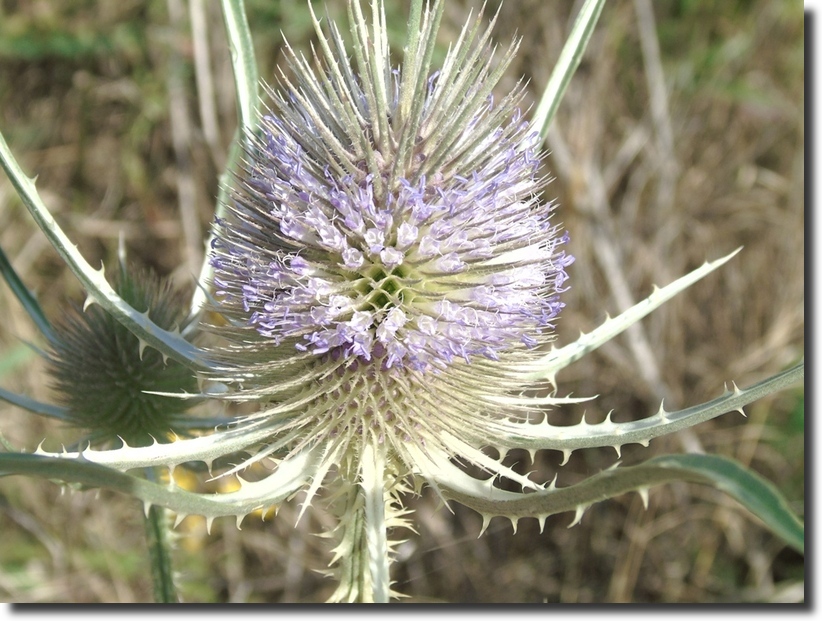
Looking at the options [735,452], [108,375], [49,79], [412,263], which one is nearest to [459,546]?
[735,452]

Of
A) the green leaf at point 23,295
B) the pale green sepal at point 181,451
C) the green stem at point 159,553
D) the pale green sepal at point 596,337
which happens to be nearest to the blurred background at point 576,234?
the green stem at point 159,553

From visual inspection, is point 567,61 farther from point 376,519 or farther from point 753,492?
point 753,492

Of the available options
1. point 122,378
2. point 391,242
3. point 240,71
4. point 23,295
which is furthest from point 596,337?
point 23,295

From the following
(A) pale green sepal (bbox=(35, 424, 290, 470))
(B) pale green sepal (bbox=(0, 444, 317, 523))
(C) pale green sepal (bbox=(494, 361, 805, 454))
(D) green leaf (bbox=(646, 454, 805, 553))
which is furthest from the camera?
(A) pale green sepal (bbox=(35, 424, 290, 470))

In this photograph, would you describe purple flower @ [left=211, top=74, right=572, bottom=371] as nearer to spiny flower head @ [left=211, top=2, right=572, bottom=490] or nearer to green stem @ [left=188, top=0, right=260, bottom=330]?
spiny flower head @ [left=211, top=2, right=572, bottom=490]

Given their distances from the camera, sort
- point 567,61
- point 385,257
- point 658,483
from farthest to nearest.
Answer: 1. point 567,61
2. point 385,257
3. point 658,483

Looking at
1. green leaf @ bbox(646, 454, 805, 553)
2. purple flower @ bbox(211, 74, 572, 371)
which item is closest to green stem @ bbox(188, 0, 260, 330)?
purple flower @ bbox(211, 74, 572, 371)

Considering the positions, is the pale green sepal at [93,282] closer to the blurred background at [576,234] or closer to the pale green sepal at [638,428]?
the pale green sepal at [638,428]
